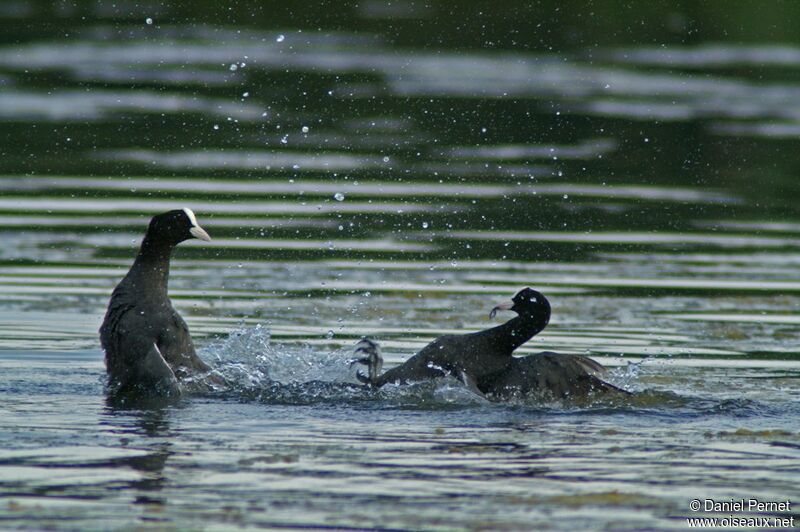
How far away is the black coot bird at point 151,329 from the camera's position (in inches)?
377

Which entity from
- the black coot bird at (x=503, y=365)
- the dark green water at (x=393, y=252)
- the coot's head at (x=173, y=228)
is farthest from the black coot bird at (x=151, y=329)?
the black coot bird at (x=503, y=365)

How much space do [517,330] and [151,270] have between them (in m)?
2.36

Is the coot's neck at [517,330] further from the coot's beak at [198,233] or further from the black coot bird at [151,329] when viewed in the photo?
the coot's beak at [198,233]

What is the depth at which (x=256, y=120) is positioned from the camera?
20.1 m

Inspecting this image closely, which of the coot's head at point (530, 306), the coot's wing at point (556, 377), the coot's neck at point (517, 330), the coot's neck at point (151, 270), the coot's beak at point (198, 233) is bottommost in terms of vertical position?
the coot's wing at point (556, 377)

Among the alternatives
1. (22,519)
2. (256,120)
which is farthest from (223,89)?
(22,519)

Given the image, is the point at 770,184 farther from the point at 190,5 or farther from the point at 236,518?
the point at 190,5

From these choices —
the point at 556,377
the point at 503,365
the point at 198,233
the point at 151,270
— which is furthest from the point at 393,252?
the point at 556,377

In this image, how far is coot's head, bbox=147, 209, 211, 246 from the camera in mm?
10281

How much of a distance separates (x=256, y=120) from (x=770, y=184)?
6444mm

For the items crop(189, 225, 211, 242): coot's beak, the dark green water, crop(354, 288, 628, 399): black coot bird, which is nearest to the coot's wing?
crop(354, 288, 628, 399): black coot bird

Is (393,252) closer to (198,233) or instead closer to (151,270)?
(198,233)

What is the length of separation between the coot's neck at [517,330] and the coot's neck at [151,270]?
214cm

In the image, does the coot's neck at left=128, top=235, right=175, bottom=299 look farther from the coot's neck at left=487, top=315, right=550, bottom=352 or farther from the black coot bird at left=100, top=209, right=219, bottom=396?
the coot's neck at left=487, top=315, right=550, bottom=352
